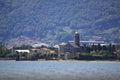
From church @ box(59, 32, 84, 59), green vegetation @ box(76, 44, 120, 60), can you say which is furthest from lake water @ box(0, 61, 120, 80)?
church @ box(59, 32, 84, 59)

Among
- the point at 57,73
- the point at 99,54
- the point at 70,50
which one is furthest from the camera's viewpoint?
the point at 70,50

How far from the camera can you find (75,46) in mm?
170250

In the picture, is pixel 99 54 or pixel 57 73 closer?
pixel 57 73

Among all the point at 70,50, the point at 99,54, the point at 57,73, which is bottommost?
the point at 57,73

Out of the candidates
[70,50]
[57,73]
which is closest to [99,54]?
[70,50]

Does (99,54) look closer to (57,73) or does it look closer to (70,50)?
(70,50)

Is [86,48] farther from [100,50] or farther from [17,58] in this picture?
[17,58]

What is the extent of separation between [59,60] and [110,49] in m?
14.7

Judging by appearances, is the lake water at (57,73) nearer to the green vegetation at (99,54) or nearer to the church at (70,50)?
the green vegetation at (99,54)

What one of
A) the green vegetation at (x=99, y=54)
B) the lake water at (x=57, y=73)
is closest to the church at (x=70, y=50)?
the green vegetation at (x=99, y=54)

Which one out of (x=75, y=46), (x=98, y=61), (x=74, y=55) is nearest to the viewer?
(x=98, y=61)

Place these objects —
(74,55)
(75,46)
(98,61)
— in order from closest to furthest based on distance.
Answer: (98,61), (74,55), (75,46)

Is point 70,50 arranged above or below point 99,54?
above

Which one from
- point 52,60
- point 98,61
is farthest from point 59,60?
point 98,61
